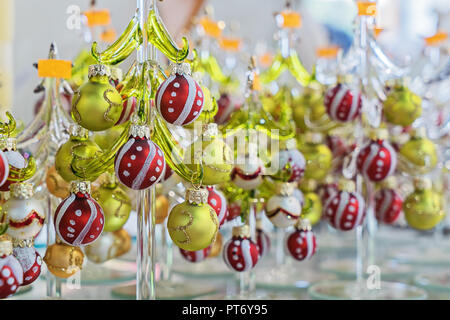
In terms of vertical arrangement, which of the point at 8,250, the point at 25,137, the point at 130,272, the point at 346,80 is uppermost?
the point at 346,80

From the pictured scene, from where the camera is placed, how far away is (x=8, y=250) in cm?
69

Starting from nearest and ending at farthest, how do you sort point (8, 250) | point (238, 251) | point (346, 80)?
point (8, 250)
point (238, 251)
point (346, 80)

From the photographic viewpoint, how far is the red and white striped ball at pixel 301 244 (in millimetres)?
979

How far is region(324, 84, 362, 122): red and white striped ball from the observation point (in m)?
1.09

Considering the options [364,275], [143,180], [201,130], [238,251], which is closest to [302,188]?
[364,275]

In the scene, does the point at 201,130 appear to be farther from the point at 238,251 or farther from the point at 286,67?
the point at 286,67

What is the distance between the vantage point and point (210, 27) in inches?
53.2

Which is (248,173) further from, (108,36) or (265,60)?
(265,60)

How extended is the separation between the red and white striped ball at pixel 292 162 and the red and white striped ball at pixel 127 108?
10.6 inches

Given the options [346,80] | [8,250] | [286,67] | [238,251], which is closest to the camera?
[8,250]

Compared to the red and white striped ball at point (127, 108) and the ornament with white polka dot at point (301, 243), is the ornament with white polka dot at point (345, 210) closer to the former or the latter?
the ornament with white polka dot at point (301, 243)

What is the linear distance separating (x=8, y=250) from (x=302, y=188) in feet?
2.14

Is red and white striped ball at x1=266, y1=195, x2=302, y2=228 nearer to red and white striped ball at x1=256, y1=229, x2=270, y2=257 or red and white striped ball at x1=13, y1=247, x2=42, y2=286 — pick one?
red and white striped ball at x1=256, y1=229, x2=270, y2=257
